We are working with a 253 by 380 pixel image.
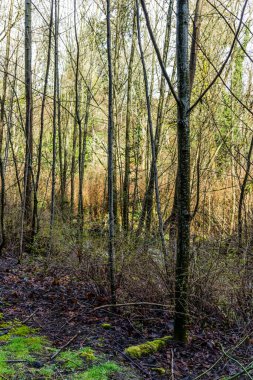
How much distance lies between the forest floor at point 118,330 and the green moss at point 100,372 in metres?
0.09

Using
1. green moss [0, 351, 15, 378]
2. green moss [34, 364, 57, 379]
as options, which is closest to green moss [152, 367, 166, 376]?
green moss [34, 364, 57, 379]

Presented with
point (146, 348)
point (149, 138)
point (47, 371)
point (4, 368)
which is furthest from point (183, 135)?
point (149, 138)

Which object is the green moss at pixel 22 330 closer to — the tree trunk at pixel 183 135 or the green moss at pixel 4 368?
the green moss at pixel 4 368

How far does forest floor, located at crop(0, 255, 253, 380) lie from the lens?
335 centimetres

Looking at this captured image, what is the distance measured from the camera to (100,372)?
2973 millimetres

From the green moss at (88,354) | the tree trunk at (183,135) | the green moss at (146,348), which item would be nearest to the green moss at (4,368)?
the green moss at (88,354)

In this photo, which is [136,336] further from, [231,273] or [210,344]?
A: [231,273]

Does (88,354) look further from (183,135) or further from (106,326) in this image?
(183,135)

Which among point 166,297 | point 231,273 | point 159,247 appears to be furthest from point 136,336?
point 159,247

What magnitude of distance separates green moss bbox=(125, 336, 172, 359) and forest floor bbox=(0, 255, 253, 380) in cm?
5

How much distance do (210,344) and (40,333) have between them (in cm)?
169

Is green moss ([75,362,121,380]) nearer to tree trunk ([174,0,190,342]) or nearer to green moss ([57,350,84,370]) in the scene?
green moss ([57,350,84,370])

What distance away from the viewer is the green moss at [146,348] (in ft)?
11.3

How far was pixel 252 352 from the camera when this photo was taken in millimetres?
3697
